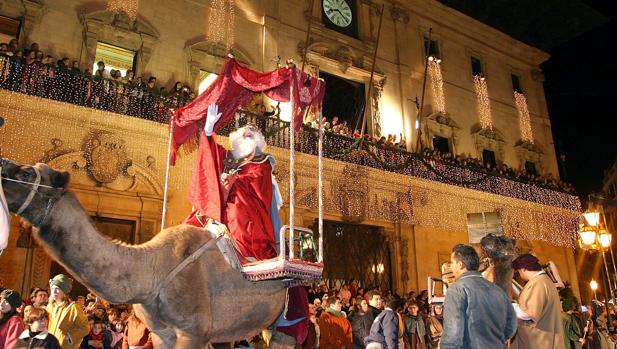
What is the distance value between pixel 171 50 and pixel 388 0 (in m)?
11.0

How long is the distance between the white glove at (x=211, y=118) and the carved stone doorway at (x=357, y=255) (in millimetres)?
11313

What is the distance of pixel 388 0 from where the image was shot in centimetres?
2227

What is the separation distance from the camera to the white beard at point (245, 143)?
5.58m

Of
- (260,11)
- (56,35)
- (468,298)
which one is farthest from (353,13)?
(468,298)

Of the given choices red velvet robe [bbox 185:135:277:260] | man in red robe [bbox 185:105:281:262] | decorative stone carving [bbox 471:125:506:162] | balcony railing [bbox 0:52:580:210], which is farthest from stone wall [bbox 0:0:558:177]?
red velvet robe [bbox 185:135:277:260]

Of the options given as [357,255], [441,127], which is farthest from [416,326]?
[441,127]

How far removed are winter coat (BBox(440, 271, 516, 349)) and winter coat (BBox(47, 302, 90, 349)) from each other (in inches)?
214

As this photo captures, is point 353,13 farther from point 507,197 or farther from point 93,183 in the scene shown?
point 93,183

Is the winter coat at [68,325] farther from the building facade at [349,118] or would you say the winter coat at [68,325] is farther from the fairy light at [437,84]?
the fairy light at [437,84]

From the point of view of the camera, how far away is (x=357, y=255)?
17.4 m

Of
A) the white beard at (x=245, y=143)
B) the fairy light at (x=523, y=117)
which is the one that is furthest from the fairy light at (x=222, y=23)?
the fairy light at (x=523, y=117)

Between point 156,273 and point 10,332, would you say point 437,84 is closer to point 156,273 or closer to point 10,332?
point 10,332

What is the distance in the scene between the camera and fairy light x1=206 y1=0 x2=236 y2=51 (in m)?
16.7

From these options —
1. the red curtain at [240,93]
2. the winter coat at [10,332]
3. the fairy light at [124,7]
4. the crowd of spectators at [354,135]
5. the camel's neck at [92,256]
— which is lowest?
the winter coat at [10,332]
